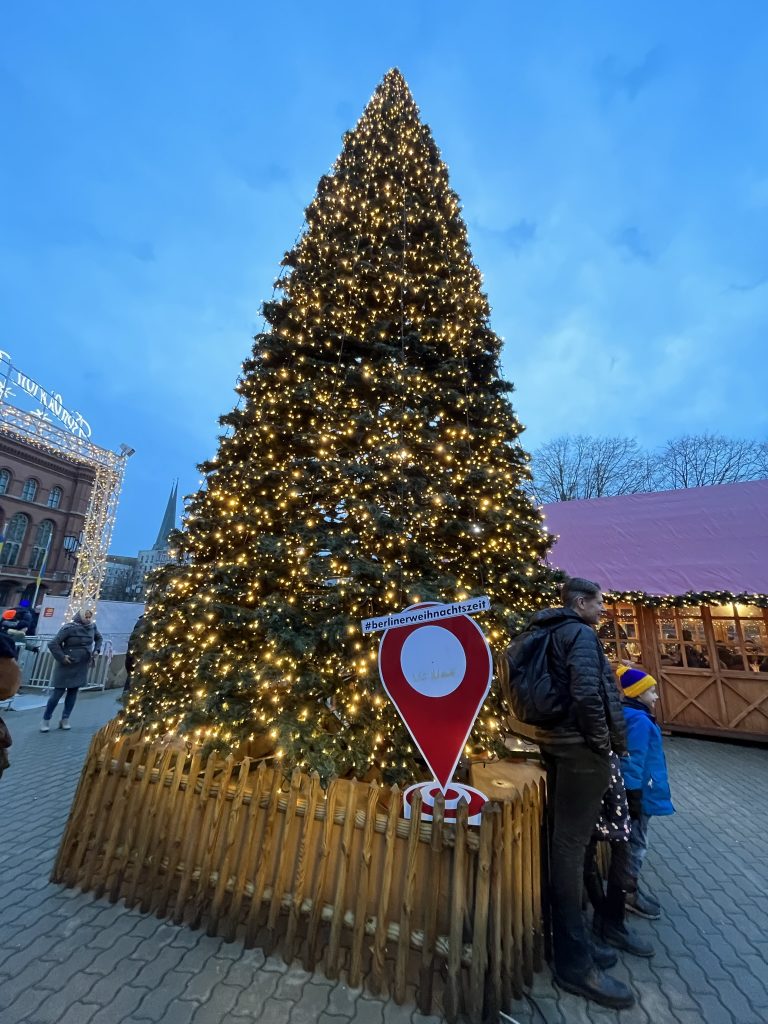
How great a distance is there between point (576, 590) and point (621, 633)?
25.5 ft

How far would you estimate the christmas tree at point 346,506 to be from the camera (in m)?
3.52

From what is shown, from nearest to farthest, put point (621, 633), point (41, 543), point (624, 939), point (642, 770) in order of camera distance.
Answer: point (624, 939) < point (642, 770) < point (621, 633) < point (41, 543)

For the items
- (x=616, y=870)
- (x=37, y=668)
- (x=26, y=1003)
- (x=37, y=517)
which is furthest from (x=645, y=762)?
(x=37, y=517)

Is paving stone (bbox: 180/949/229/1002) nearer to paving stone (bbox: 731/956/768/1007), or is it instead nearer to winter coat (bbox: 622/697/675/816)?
winter coat (bbox: 622/697/675/816)

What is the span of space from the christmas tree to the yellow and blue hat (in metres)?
0.99

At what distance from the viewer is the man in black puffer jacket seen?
2236 mm

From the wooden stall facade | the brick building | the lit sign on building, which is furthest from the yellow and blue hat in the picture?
the brick building

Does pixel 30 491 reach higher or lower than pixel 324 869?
higher

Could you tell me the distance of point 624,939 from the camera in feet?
8.75

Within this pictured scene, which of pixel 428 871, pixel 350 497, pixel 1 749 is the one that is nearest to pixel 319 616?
pixel 350 497

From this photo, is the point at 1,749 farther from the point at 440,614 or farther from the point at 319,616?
the point at 440,614

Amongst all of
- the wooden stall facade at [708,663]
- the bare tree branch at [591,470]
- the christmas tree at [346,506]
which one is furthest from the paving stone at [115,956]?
the bare tree branch at [591,470]

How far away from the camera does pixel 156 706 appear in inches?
151

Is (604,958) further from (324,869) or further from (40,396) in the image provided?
(40,396)
